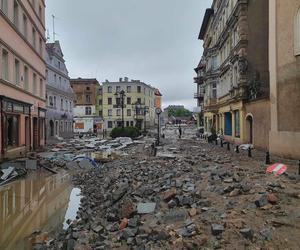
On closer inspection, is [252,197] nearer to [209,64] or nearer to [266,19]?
[266,19]

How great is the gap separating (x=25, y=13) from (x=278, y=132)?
17371 mm

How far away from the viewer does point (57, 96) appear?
44.7 meters

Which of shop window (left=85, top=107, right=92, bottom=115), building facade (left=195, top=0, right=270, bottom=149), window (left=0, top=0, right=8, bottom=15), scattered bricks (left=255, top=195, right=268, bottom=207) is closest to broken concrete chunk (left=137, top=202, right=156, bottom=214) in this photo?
scattered bricks (left=255, top=195, right=268, bottom=207)

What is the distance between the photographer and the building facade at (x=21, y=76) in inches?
729

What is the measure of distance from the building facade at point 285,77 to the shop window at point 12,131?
45.5 feet

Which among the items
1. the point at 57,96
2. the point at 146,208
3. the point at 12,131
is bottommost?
the point at 146,208

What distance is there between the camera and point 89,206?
33.6ft

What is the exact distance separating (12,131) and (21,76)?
4161 mm

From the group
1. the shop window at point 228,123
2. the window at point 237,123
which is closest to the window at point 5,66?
the window at point 237,123

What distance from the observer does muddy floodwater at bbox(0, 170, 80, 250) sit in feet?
26.9

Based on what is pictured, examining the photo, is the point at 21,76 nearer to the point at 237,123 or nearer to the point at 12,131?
the point at 12,131

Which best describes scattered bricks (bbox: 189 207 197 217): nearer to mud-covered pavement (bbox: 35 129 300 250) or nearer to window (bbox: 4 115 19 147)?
mud-covered pavement (bbox: 35 129 300 250)

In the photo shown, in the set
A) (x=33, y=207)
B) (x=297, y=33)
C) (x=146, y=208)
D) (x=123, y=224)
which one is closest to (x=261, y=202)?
(x=146, y=208)

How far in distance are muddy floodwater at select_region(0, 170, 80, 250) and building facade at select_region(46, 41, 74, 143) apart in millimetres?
25238
